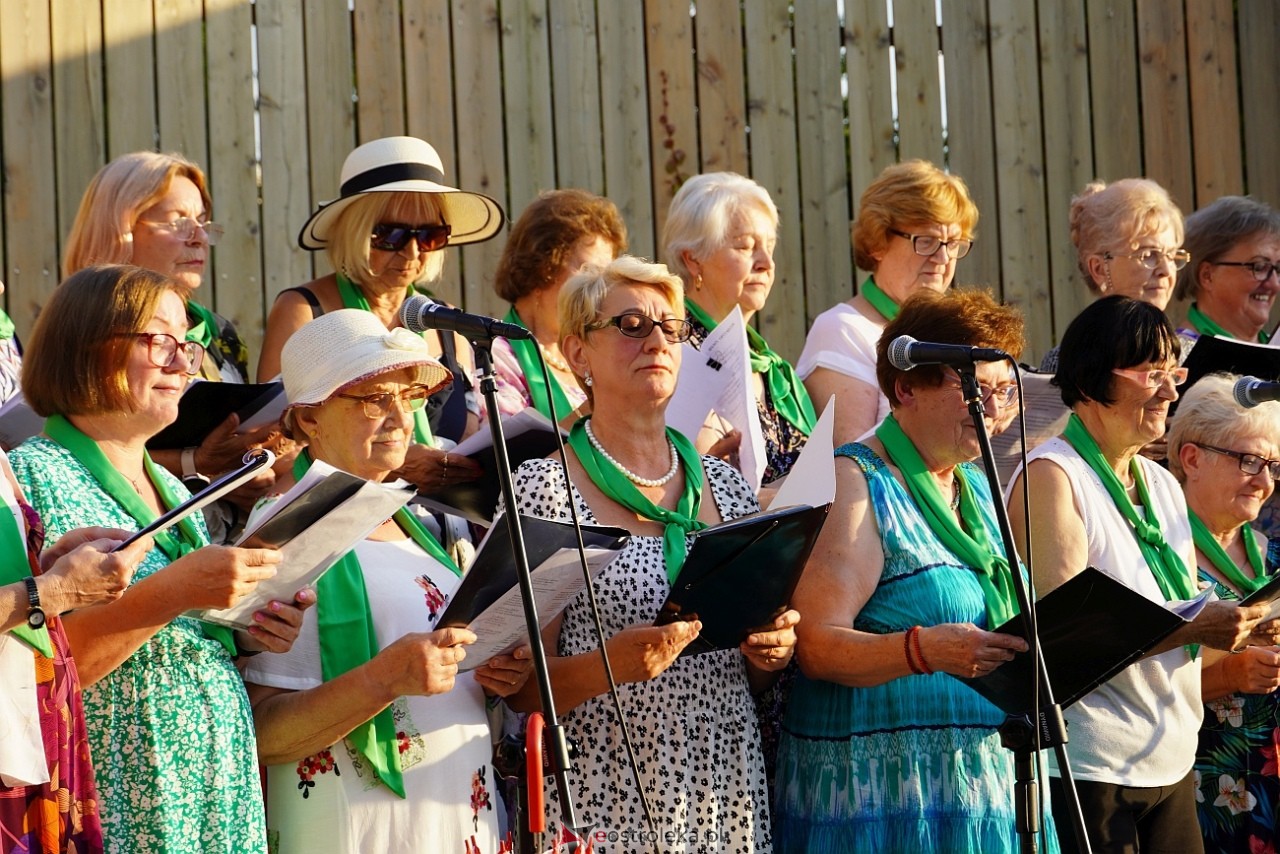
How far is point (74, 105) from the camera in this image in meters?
6.52

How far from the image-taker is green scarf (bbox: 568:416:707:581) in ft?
13.3

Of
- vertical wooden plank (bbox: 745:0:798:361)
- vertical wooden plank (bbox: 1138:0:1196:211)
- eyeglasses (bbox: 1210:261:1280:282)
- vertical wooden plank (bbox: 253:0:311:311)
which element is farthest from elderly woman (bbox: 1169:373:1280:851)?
vertical wooden plank (bbox: 253:0:311:311)

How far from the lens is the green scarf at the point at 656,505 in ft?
13.3

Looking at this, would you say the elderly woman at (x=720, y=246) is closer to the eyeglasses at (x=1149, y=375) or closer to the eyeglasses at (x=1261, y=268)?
the eyeglasses at (x=1149, y=375)

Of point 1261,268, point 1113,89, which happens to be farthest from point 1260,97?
point 1261,268

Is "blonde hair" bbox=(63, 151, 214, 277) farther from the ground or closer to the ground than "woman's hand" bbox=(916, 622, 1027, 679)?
farther from the ground

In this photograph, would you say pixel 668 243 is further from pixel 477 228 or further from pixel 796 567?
pixel 796 567

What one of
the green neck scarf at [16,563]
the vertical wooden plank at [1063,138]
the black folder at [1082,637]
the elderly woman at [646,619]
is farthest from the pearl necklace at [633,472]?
the vertical wooden plank at [1063,138]

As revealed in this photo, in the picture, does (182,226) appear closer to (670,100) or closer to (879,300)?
(879,300)

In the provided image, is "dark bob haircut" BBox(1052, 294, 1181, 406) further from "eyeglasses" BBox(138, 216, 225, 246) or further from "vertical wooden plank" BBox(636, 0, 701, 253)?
"vertical wooden plank" BBox(636, 0, 701, 253)

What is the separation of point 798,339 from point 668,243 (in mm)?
1664

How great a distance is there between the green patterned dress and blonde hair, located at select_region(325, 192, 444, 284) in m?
1.82

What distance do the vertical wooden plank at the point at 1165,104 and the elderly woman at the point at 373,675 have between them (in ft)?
15.6

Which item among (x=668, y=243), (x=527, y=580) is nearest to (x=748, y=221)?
(x=668, y=243)
